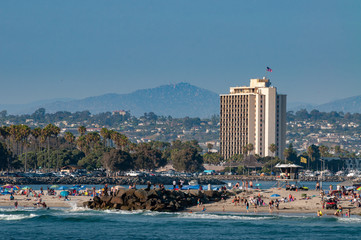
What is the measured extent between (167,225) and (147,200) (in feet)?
41.6

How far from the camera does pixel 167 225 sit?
78250 millimetres

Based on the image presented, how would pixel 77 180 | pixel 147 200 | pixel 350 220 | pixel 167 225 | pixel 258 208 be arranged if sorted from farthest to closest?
pixel 77 180
pixel 258 208
pixel 147 200
pixel 350 220
pixel 167 225

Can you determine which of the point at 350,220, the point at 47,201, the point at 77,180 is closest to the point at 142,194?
the point at 47,201

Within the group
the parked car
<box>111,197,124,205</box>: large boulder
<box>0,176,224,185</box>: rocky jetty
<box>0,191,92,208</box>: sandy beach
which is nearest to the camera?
the parked car

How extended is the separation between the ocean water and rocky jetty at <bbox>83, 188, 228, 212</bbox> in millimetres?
1701

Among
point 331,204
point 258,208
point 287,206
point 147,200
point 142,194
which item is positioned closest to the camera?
point 331,204

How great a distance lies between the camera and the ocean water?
7225 cm

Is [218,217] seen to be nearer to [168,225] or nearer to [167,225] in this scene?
[168,225]

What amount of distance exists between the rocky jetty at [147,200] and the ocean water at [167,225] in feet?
5.58

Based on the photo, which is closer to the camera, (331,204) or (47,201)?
(331,204)

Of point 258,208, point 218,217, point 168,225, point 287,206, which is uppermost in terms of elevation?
point 287,206

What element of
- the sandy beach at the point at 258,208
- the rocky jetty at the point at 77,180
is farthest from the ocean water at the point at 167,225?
the rocky jetty at the point at 77,180

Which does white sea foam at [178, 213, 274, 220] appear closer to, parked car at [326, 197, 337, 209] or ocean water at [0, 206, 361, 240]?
ocean water at [0, 206, 361, 240]

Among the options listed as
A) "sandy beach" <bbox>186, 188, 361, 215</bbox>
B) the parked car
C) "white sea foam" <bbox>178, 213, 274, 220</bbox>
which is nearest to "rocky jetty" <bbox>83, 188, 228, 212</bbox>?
Answer: "sandy beach" <bbox>186, 188, 361, 215</bbox>
